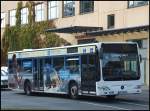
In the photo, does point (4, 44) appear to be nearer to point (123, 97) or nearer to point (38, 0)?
→ point (38, 0)

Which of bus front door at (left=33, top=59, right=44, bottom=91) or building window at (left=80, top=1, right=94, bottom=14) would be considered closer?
bus front door at (left=33, top=59, right=44, bottom=91)

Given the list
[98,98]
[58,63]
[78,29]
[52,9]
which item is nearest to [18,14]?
[52,9]

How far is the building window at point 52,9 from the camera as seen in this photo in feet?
179

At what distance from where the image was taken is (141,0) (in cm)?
4378

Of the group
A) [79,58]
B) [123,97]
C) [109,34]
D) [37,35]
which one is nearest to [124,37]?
[109,34]

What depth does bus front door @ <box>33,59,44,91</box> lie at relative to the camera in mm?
28062

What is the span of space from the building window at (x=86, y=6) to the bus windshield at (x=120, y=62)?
25096 mm

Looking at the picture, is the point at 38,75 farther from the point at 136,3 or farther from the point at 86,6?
the point at 86,6

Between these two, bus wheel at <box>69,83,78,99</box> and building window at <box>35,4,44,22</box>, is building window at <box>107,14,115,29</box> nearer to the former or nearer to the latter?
building window at <box>35,4,44,22</box>

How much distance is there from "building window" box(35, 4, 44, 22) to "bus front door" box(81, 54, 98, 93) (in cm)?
3285

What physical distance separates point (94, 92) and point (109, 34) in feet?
75.4

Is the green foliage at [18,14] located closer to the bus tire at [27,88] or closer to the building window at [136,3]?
the building window at [136,3]

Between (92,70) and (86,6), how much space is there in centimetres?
2673

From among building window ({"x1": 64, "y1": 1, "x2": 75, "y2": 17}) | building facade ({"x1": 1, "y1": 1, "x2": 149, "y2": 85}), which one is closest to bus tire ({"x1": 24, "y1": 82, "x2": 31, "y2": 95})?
building facade ({"x1": 1, "y1": 1, "x2": 149, "y2": 85})
